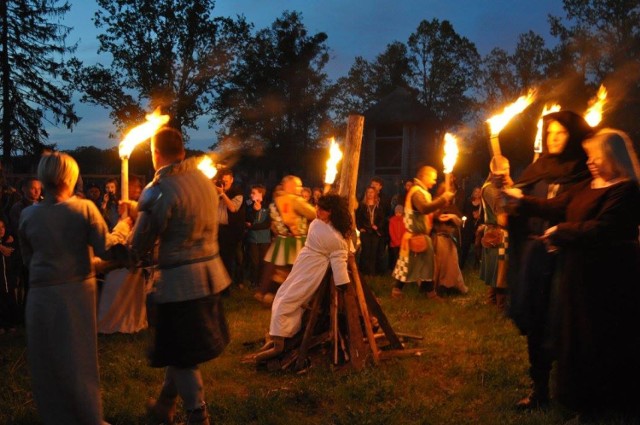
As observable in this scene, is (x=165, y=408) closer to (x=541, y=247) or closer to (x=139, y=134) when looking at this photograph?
(x=139, y=134)

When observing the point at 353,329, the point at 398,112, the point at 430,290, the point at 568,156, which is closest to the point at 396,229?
the point at 430,290

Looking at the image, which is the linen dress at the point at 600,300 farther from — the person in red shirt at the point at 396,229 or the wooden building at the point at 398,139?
the wooden building at the point at 398,139

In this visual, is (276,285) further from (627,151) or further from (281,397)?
(627,151)

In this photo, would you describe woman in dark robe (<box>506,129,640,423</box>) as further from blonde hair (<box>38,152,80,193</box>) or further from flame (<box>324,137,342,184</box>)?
blonde hair (<box>38,152,80,193</box>)

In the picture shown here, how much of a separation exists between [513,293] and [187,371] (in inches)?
95.5

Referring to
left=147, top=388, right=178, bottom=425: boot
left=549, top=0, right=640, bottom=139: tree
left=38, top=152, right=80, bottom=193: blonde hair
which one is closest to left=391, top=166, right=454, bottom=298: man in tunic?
left=147, top=388, right=178, bottom=425: boot

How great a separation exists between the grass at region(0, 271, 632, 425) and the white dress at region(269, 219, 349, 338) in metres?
0.49

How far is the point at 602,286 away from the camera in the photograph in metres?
4.05

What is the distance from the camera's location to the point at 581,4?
3144 centimetres

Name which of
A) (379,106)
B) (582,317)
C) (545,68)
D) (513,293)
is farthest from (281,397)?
(545,68)

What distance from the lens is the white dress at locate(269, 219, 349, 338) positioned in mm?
5820

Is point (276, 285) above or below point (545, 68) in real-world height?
below

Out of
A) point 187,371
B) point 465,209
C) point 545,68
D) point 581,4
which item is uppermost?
point 581,4

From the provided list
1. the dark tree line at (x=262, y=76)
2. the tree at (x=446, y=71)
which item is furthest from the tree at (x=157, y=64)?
the tree at (x=446, y=71)
